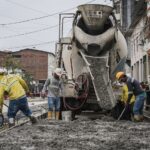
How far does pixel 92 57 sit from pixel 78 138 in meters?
5.44

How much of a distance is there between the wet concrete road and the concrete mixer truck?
8.17 ft

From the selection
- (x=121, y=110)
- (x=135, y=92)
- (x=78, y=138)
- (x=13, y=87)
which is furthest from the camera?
(x=121, y=110)

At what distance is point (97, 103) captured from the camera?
1523 centimetres

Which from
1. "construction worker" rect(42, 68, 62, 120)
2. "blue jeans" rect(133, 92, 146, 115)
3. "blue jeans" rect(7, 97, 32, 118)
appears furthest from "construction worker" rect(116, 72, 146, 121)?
"blue jeans" rect(7, 97, 32, 118)

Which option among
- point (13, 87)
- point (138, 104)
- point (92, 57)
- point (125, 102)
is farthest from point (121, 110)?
point (13, 87)

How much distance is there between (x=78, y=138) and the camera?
31.1ft

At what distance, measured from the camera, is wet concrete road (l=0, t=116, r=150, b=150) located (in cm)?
827

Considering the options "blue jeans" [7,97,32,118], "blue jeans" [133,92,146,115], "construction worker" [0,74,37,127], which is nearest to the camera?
"construction worker" [0,74,37,127]

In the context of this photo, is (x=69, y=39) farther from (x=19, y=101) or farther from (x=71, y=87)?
(x=19, y=101)

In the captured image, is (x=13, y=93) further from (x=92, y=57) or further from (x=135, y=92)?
(x=135, y=92)

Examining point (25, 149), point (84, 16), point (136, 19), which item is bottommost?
point (25, 149)

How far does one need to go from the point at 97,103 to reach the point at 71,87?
0.92 metres

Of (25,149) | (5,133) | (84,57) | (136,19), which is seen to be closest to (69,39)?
(84,57)

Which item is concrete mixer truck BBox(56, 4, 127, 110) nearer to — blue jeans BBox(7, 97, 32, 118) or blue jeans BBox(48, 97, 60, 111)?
blue jeans BBox(48, 97, 60, 111)
